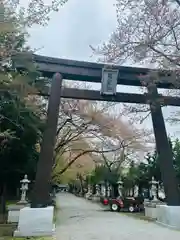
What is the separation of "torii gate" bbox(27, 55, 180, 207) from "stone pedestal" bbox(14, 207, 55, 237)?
2.52 ft

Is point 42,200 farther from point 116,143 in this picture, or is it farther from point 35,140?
point 116,143

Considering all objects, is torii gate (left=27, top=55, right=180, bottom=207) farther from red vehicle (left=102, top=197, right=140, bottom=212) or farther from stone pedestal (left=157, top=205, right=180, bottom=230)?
red vehicle (left=102, top=197, right=140, bottom=212)

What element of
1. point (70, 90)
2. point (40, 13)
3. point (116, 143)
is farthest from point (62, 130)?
point (40, 13)

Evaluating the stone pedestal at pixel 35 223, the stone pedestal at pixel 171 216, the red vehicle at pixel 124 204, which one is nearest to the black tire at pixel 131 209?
the red vehicle at pixel 124 204

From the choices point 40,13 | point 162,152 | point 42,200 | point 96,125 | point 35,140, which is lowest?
point 42,200

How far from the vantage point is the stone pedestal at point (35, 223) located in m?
A: 8.16

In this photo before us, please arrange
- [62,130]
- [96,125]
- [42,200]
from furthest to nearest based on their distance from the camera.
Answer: [62,130]
[96,125]
[42,200]

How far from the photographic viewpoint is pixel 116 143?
71.2 feet

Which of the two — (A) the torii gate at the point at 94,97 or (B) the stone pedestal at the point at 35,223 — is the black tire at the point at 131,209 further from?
(B) the stone pedestal at the point at 35,223

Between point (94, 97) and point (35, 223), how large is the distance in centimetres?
467

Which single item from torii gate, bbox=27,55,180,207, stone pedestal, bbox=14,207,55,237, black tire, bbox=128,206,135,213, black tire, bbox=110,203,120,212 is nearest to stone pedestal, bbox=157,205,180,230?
torii gate, bbox=27,55,180,207

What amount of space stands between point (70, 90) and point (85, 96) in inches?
22.5

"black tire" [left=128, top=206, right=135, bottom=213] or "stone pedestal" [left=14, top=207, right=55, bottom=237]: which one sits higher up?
"black tire" [left=128, top=206, right=135, bottom=213]

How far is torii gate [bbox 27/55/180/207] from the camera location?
31.3 ft
